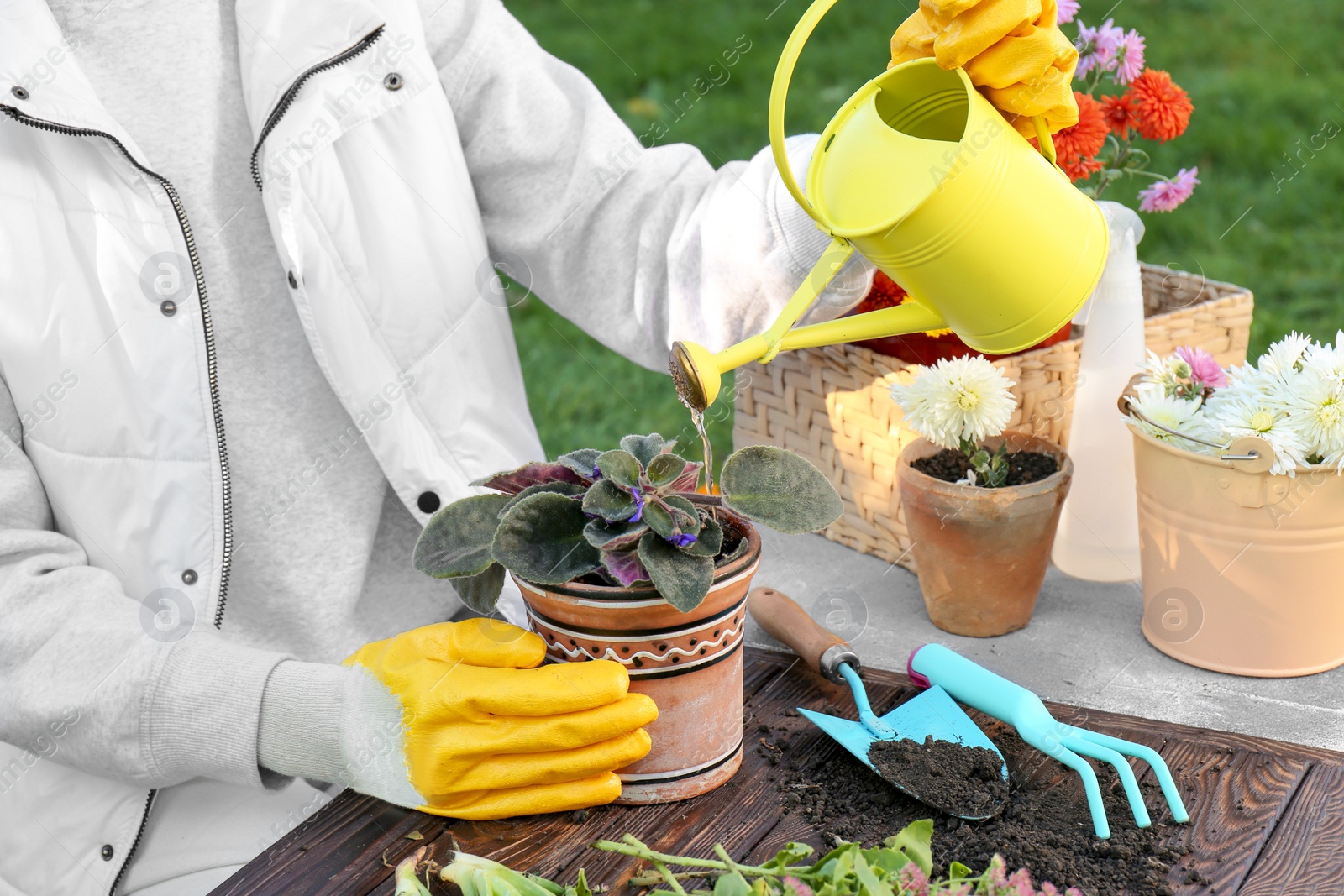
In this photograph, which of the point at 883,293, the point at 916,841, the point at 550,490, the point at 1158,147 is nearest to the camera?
the point at 916,841

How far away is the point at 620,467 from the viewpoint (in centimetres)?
77

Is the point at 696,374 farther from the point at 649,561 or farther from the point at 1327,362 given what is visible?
the point at 1327,362

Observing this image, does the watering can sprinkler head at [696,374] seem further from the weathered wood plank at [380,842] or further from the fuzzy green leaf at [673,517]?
the weathered wood plank at [380,842]

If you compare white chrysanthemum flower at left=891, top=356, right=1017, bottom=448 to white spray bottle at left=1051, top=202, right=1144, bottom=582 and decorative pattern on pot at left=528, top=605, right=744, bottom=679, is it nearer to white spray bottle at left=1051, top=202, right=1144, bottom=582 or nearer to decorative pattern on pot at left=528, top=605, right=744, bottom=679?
white spray bottle at left=1051, top=202, right=1144, bottom=582

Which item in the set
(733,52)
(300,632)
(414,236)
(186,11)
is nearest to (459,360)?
(414,236)

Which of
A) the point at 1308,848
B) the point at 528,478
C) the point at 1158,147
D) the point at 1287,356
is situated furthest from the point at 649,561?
the point at 1158,147

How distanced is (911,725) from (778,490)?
0.23 m

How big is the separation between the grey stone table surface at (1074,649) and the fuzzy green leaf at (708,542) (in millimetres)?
249

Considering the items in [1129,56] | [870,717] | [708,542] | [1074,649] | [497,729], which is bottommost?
[1074,649]

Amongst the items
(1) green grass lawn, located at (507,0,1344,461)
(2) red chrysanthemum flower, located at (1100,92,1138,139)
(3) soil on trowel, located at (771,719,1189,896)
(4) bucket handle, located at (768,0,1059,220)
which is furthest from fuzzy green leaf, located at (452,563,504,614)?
(1) green grass lawn, located at (507,0,1344,461)

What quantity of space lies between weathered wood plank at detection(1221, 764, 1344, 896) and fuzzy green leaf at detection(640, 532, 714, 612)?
0.39 meters

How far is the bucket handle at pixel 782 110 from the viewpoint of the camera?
0.79m

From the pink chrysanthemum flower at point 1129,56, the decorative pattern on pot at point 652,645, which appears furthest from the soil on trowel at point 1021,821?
the pink chrysanthemum flower at point 1129,56

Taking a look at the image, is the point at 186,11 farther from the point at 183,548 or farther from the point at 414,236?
the point at 183,548
